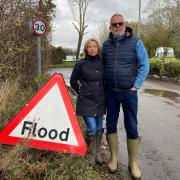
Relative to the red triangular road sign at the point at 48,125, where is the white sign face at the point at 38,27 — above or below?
above

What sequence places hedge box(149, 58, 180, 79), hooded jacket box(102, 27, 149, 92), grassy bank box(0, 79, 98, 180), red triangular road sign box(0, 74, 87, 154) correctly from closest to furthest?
grassy bank box(0, 79, 98, 180) → red triangular road sign box(0, 74, 87, 154) → hooded jacket box(102, 27, 149, 92) → hedge box(149, 58, 180, 79)

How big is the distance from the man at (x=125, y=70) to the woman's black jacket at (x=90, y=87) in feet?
0.32

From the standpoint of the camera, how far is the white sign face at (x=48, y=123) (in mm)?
3896

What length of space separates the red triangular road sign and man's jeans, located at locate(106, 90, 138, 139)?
2.98ft

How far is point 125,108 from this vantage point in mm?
4676

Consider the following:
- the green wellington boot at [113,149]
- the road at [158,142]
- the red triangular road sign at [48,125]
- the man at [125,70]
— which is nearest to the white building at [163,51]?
the road at [158,142]

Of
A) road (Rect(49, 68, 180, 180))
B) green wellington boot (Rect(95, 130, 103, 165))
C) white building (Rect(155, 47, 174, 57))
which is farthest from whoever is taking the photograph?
white building (Rect(155, 47, 174, 57))

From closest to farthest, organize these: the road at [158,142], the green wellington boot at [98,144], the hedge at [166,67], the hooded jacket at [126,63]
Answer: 1. the hooded jacket at [126,63]
2. the green wellington boot at [98,144]
3. the road at [158,142]
4. the hedge at [166,67]

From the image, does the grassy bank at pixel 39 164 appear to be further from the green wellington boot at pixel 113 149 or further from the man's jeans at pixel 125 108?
the man's jeans at pixel 125 108

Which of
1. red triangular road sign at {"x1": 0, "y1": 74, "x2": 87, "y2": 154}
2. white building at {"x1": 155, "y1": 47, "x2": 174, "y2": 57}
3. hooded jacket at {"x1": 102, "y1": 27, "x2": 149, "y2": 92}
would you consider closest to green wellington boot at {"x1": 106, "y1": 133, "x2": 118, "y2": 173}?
hooded jacket at {"x1": 102, "y1": 27, "x2": 149, "y2": 92}

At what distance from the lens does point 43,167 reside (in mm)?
3826

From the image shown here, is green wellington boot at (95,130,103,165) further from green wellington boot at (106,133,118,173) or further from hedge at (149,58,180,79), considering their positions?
hedge at (149,58,180,79)

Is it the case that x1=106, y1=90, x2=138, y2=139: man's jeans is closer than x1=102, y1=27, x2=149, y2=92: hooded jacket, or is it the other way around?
x1=102, y1=27, x2=149, y2=92: hooded jacket

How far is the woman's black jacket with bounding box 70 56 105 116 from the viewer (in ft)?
15.1
